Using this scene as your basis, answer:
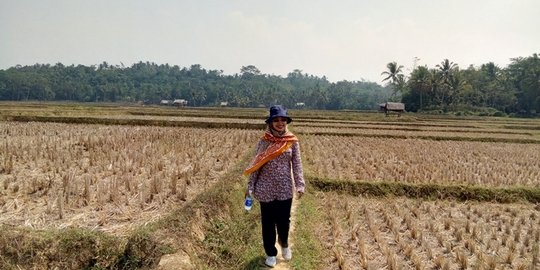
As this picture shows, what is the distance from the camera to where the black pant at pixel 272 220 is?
409 cm

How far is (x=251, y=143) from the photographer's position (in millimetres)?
13102

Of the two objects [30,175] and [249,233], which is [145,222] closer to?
[249,233]

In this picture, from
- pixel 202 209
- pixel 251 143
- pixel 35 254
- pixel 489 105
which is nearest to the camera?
pixel 35 254

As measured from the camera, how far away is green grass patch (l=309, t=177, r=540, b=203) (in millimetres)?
7809

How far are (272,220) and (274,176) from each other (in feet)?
1.67

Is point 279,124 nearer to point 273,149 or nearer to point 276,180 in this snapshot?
point 273,149

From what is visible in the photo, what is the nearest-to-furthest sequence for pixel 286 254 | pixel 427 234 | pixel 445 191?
pixel 286 254
pixel 427 234
pixel 445 191

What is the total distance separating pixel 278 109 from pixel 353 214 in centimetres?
322

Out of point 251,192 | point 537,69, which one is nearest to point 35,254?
point 251,192

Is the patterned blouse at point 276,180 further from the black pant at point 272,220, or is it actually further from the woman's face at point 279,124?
the woman's face at point 279,124

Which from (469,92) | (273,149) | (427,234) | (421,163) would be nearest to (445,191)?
(427,234)

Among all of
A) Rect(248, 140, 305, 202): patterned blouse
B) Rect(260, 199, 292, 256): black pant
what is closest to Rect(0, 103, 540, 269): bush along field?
Rect(260, 199, 292, 256): black pant

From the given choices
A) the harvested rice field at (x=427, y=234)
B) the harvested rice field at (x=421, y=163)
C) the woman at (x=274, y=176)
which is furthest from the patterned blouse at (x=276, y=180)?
the harvested rice field at (x=421, y=163)

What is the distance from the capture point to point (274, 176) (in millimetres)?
4055
